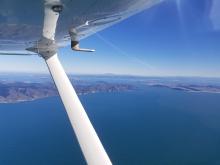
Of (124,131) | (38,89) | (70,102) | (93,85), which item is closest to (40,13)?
(70,102)

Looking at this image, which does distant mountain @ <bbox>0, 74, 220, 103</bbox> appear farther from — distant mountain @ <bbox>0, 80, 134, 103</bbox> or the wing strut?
the wing strut

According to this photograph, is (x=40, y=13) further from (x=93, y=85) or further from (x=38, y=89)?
(x=93, y=85)

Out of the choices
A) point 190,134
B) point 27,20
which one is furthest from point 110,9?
point 190,134

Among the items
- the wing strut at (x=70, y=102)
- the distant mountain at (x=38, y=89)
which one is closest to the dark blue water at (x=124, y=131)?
the distant mountain at (x=38, y=89)

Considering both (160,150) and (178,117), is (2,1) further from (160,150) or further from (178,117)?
(178,117)

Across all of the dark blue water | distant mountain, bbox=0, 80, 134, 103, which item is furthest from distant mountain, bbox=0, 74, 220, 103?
the dark blue water

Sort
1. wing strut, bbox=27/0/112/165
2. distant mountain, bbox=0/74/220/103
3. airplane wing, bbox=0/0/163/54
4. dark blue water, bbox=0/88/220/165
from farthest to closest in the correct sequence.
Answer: distant mountain, bbox=0/74/220/103
dark blue water, bbox=0/88/220/165
wing strut, bbox=27/0/112/165
airplane wing, bbox=0/0/163/54
